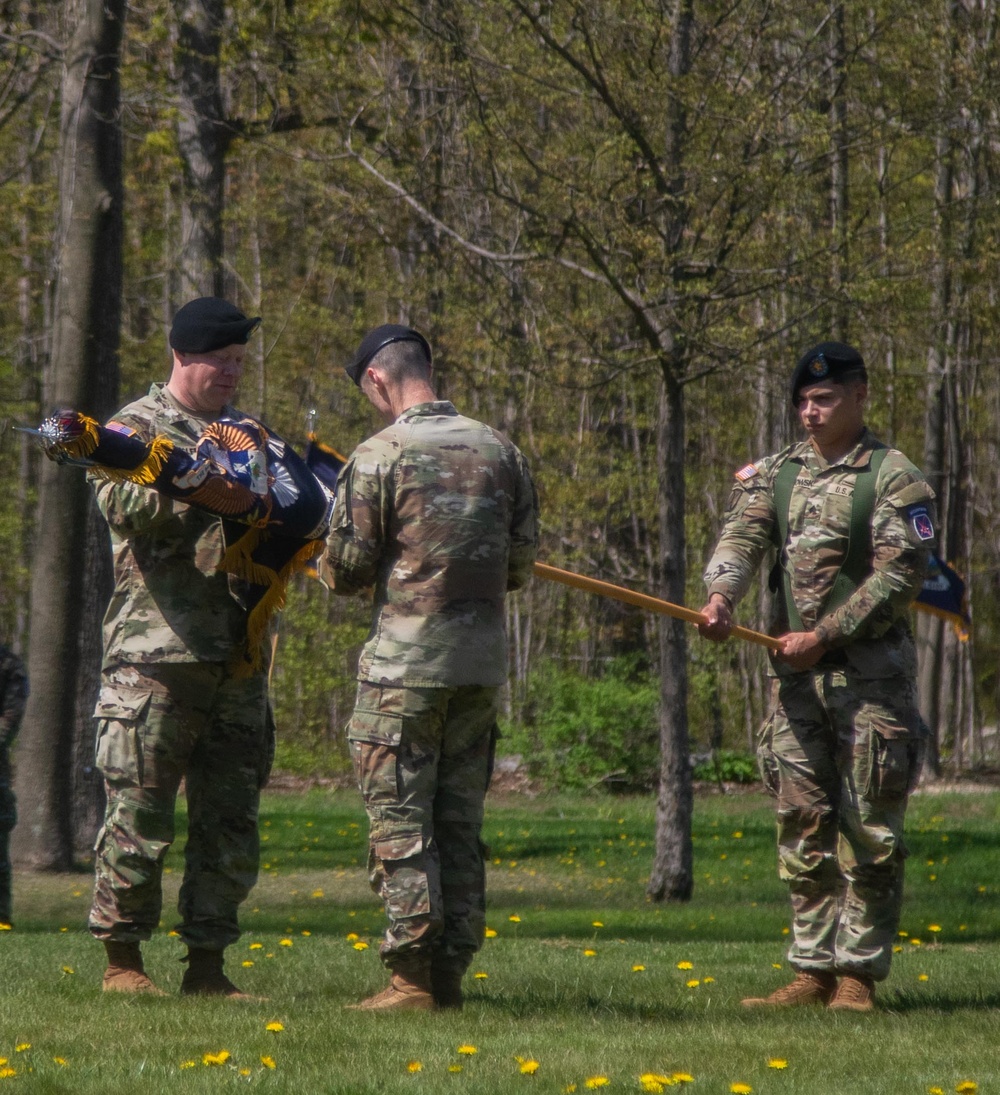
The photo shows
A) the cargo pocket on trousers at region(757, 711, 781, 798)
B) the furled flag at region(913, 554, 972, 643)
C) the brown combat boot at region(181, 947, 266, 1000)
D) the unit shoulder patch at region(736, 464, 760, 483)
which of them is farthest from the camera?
the furled flag at region(913, 554, 972, 643)

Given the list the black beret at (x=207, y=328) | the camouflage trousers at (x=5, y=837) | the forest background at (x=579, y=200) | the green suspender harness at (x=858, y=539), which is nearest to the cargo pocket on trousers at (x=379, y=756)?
the black beret at (x=207, y=328)

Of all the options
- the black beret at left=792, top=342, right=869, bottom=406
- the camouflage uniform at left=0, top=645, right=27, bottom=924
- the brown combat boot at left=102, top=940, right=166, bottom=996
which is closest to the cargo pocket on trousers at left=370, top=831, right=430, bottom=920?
the brown combat boot at left=102, top=940, right=166, bottom=996

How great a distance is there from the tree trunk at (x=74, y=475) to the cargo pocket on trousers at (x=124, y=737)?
7.58 m

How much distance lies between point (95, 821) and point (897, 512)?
9.10 m

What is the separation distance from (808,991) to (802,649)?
1226 millimetres

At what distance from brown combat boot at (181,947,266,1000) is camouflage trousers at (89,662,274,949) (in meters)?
0.06

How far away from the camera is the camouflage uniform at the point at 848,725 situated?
5430mm

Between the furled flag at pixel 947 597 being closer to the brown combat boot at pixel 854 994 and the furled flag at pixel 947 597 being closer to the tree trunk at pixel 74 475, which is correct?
the tree trunk at pixel 74 475

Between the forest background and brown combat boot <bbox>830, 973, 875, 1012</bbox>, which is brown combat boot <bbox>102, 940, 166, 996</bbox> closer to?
brown combat boot <bbox>830, 973, 875, 1012</bbox>

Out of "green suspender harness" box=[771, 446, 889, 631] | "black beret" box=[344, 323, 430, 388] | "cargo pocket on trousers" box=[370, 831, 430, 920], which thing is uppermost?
"black beret" box=[344, 323, 430, 388]

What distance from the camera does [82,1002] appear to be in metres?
5.06

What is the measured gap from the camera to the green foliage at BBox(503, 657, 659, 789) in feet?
66.1

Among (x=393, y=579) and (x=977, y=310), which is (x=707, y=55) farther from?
(x=393, y=579)

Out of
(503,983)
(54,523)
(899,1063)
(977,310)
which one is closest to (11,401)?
(54,523)
